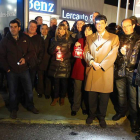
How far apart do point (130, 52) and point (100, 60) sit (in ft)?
2.00

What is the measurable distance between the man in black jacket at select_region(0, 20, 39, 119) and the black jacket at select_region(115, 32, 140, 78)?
1941mm

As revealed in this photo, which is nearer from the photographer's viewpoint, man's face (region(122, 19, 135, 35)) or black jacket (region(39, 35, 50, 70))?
man's face (region(122, 19, 135, 35))

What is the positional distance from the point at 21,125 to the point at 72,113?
3.90 feet

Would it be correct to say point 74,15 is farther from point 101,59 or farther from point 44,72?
point 101,59

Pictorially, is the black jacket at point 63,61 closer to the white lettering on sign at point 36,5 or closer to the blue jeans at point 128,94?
the blue jeans at point 128,94

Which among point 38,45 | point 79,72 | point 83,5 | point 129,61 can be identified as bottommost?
point 79,72

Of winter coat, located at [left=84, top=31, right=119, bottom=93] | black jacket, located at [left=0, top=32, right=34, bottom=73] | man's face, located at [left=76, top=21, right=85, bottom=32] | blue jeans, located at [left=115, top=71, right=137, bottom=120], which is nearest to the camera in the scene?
winter coat, located at [left=84, top=31, right=119, bottom=93]

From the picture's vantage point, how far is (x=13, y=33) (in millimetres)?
3914

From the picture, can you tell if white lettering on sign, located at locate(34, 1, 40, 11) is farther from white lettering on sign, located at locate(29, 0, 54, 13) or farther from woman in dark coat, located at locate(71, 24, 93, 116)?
woman in dark coat, located at locate(71, 24, 93, 116)

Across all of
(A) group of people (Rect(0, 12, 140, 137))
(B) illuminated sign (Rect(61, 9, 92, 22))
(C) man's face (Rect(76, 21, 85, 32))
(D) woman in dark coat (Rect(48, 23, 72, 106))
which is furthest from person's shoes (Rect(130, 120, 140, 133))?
(B) illuminated sign (Rect(61, 9, 92, 22))

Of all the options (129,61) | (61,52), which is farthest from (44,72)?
(129,61)

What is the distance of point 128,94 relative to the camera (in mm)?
3871

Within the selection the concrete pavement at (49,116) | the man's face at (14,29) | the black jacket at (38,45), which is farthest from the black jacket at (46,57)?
the man's face at (14,29)

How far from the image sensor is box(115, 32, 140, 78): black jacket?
11.8 ft
